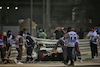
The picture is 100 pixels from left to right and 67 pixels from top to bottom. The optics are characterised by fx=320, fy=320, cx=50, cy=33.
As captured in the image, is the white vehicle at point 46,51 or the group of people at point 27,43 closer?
the group of people at point 27,43

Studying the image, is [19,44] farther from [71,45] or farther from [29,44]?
[71,45]

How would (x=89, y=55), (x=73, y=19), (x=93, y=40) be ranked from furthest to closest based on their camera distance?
(x=73, y=19) → (x=89, y=55) → (x=93, y=40)

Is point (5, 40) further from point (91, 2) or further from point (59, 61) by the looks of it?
point (91, 2)

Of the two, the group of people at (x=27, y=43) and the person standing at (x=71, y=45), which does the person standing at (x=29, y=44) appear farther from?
the person standing at (x=71, y=45)

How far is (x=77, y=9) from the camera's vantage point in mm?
56781

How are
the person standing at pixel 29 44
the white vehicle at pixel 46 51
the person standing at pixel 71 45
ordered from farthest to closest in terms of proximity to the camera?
the white vehicle at pixel 46 51, the person standing at pixel 29 44, the person standing at pixel 71 45

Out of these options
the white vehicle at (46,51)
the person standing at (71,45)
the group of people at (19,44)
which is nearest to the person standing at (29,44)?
the group of people at (19,44)

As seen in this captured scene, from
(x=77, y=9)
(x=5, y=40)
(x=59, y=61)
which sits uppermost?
(x=77, y=9)

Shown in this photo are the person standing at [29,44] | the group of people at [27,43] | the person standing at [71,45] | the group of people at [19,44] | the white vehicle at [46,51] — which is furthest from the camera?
the white vehicle at [46,51]

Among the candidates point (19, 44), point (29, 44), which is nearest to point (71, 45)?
point (19, 44)

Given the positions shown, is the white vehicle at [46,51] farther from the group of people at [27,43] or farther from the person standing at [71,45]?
the person standing at [71,45]

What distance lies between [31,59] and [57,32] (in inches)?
85.1

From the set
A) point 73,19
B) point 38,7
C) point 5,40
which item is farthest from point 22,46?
point 73,19

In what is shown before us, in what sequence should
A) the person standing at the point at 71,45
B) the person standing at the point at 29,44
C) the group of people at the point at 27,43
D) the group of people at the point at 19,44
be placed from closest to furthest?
the person standing at the point at 71,45
the group of people at the point at 27,43
the group of people at the point at 19,44
the person standing at the point at 29,44
